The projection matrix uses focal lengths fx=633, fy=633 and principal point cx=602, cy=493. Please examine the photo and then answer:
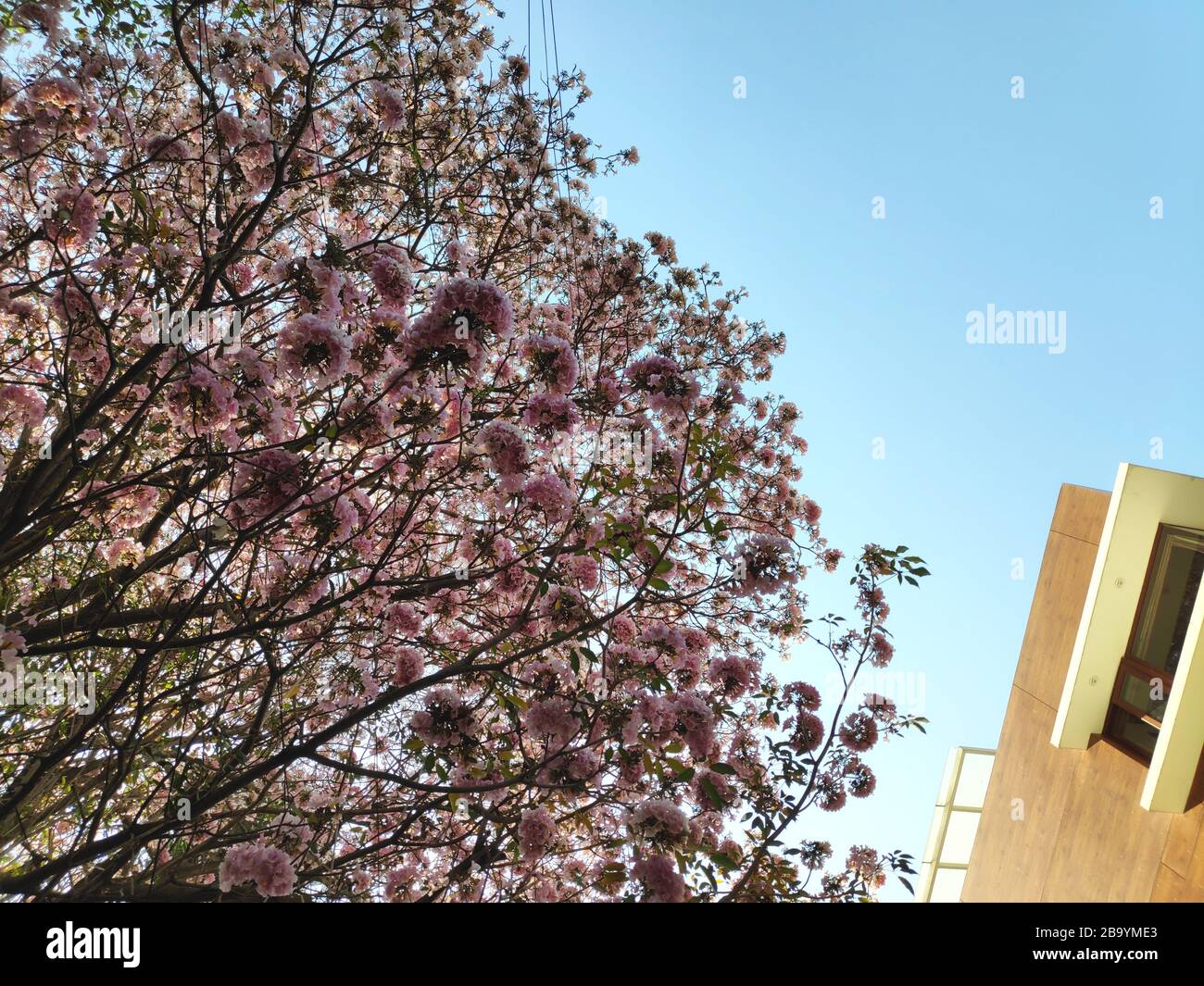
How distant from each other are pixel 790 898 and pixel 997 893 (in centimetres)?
741

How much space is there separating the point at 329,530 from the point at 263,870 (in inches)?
51.4

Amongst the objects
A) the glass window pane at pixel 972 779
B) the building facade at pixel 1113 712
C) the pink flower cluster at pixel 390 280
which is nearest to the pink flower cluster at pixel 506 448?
the pink flower cluster at pixel 390 280

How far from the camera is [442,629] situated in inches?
158

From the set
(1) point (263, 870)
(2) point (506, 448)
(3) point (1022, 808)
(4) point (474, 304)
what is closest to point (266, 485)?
(2) point (506, 448)

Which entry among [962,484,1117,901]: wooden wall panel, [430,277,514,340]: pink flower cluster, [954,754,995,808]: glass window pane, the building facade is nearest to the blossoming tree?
[430,277,514,340]: pink flower cluster

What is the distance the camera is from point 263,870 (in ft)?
7.89

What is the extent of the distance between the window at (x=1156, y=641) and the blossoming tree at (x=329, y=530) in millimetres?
4826

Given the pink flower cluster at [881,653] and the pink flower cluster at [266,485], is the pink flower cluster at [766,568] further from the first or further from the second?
the pink flower cluster at [266,485]

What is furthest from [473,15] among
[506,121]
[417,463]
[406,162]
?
[417,463]

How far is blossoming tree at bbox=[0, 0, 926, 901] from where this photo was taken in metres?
2.42

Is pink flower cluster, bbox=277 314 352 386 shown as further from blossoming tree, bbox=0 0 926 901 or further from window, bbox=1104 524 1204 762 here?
window, bbox=1104 524 1204 762

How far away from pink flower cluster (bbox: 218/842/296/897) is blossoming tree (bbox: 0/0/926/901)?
10 millimetres

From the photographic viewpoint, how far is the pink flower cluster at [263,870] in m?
2.40
